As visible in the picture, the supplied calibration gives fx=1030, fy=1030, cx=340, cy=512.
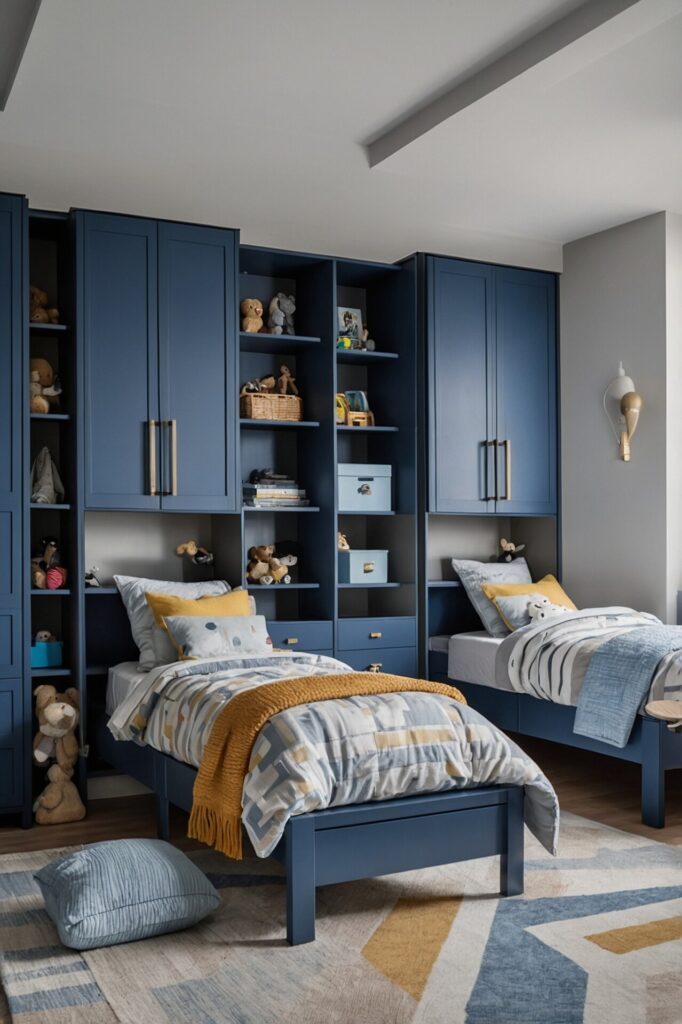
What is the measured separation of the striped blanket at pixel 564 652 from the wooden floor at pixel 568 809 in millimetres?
442

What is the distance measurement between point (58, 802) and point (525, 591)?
2380mm

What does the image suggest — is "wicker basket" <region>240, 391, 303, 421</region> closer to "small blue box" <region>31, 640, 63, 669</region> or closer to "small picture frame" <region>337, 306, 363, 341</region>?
"small picture frame" <region>337, 306, 363, 341</region>

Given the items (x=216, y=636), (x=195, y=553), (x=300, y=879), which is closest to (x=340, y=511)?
(x=195, y=553)

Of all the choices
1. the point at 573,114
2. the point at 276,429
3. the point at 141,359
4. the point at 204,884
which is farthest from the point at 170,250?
the point at 204,884

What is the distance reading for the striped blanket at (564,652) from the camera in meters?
4.20

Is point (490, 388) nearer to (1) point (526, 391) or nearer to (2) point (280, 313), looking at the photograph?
(1) point (526, 391)

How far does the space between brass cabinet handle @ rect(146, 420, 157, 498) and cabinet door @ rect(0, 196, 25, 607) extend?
1.78ft

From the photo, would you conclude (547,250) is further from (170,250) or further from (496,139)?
(170,250)

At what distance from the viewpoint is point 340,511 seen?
4965 mm

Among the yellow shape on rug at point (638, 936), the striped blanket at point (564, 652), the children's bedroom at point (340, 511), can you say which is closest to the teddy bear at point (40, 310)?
the children's bedroom at point (340, 511)

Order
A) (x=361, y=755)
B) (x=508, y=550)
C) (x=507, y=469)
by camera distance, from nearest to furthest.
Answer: (x=361, y=755) → (x=507, y=469) → (x=508, y=550)

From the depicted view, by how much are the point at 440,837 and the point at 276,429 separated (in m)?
2.62

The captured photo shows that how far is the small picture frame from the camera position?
17.0 feet

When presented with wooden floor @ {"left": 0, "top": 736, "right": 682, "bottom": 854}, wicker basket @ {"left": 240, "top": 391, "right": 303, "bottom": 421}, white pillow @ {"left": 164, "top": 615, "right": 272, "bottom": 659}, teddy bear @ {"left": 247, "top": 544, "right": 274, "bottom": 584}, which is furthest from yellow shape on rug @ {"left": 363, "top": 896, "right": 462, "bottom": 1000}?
wicker basket @ {"left": 240, "top": 391, "right": 303, "bottom": 421}
